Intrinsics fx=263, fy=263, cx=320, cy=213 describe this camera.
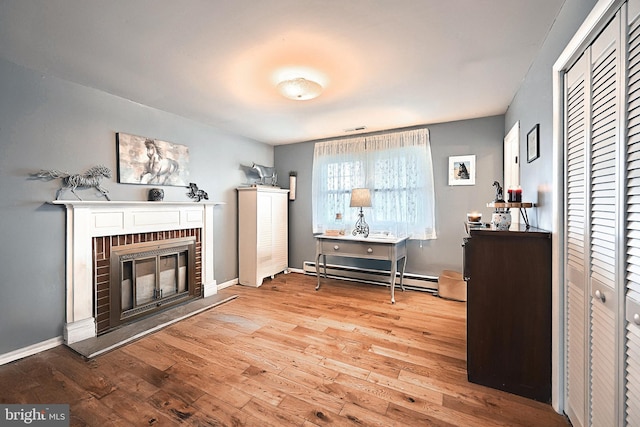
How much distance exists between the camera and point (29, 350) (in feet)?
6.88

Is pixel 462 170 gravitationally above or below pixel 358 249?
above

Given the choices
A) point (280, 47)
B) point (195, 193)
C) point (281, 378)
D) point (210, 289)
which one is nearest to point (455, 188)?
point (280, 47)

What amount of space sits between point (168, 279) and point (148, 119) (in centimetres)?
182

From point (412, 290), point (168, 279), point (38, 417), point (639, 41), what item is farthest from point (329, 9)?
point (412, 290)

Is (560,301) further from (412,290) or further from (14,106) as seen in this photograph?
(14,106)

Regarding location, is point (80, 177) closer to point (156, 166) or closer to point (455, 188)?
point (156, 166)

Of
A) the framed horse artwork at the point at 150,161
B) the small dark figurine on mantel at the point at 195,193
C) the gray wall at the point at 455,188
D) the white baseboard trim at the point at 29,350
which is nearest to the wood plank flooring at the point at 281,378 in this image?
the white baseboard trim at the point at 29,350

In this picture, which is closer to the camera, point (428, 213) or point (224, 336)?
point (224, 336)

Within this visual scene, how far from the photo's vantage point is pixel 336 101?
2.79 meters

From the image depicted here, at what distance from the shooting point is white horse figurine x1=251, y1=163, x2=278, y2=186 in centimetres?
417

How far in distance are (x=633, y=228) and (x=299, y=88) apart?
2112 millimetres


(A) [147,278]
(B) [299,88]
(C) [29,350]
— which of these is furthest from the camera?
(A) [147,278]

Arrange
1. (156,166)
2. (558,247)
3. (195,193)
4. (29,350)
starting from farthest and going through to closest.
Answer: (195,193) < (156,166) < (29,350) < (558,247)

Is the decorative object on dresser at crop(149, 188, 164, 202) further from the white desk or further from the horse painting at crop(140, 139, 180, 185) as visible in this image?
the white desk
